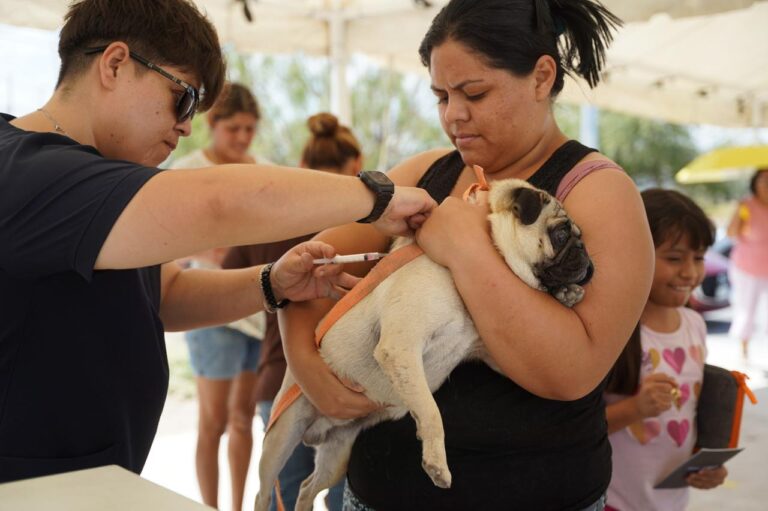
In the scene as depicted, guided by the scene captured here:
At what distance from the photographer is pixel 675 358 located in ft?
9.37

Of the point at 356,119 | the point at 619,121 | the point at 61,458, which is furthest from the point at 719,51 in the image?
the point at 619,121

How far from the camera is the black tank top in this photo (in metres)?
1.73

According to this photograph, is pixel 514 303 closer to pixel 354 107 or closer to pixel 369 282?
pixel 369 282

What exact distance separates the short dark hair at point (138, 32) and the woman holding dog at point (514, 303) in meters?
0.62

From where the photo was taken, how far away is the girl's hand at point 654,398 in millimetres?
2564

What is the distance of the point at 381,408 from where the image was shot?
193cm

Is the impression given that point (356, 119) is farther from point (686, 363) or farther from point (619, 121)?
point (686, 363)

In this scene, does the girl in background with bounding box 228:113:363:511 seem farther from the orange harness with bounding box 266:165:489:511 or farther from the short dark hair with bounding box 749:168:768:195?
the short dark hair with bounding box 749:168:768:195

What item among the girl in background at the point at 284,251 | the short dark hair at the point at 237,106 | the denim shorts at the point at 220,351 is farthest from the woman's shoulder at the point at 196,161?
the denim shorts at the point at 220,351

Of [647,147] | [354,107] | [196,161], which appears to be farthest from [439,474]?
[647,147]

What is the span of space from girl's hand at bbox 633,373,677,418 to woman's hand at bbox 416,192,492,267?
1.16m

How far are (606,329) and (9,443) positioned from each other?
4.22 feet

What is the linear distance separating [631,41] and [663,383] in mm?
5038

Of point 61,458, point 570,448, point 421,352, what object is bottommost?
point 570,448
